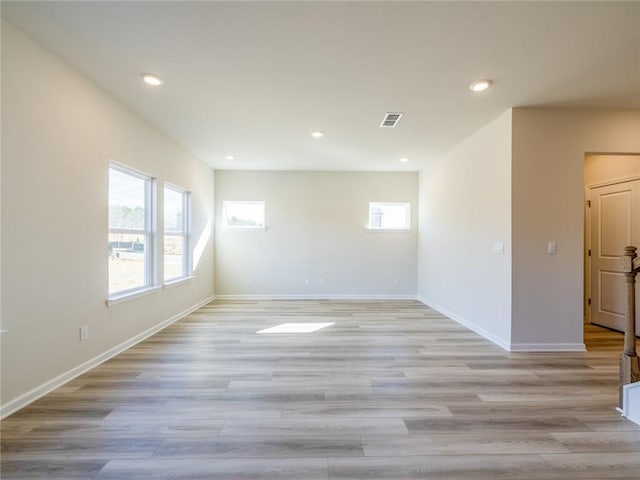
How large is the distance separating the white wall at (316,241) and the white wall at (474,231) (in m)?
0.83

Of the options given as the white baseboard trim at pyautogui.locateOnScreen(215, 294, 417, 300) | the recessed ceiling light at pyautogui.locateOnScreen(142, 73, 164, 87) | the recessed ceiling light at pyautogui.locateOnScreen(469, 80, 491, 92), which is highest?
the recessed ceiling light at pyautogui.locateOnScreen(142, 73, 164, 87)

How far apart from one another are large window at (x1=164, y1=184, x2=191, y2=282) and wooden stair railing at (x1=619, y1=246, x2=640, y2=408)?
492cm

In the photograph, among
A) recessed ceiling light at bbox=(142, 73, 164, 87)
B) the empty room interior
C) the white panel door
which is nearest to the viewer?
the empty room interior

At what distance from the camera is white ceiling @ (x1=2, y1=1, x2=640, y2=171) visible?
75.1 inches

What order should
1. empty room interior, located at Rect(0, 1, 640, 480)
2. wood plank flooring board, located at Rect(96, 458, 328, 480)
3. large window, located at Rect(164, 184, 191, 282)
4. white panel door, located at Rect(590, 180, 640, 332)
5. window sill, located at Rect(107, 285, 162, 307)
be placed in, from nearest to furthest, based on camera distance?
wood plank flooring board, located at Rect(96, 458, 328, 480) → empty room interior, located at Rect(0, 1, 640, 480) → window sill, located at Rect(107, 285, 162, 307) → white panel door, located at Rect(590, 180, 640, 332) → large window, located at Rect(164, 184, 191, 282)

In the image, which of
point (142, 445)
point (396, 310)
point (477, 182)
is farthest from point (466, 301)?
point (142, 445)

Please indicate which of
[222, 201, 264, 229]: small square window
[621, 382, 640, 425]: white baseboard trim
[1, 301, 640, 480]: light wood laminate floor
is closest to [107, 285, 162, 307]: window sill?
[1, 301, 640, 480]: light wood laminate floor

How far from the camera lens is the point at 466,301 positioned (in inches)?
168

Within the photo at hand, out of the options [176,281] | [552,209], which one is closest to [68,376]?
[176,281]

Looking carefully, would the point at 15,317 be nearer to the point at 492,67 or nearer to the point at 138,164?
the point at 138,164

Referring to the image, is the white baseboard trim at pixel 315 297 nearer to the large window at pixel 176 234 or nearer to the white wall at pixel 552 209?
the large window at pixel 176 234

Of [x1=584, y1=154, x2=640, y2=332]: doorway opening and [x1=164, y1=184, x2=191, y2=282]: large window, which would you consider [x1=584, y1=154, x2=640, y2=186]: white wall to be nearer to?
[x1=584, y1=154, x2=640, y2=332]: doorway opening

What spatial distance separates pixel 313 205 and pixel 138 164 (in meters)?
3.41

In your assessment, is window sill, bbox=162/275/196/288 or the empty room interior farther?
window sill, bbox=162/275/196/288
